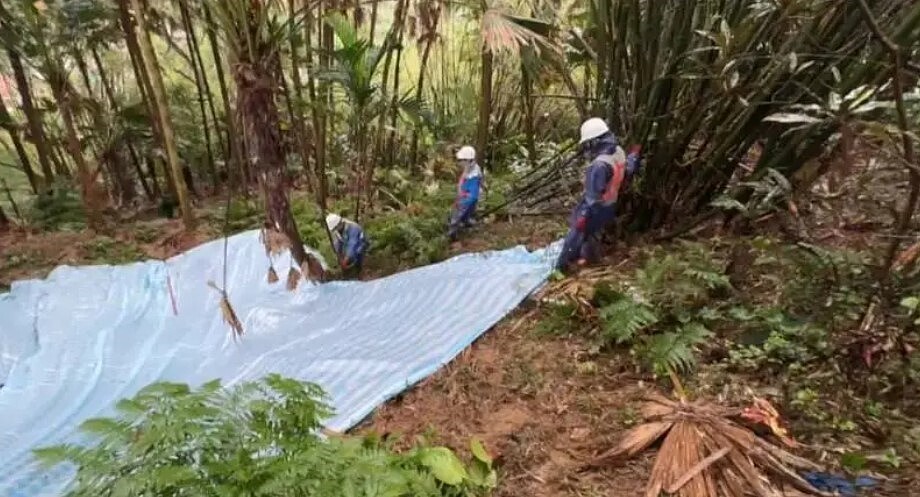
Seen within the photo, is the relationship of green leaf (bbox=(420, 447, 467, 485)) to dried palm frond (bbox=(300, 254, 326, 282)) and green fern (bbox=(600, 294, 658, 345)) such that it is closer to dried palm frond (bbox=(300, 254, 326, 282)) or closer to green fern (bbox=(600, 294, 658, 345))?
green fern (bbox=(600, 294, 658, 345))

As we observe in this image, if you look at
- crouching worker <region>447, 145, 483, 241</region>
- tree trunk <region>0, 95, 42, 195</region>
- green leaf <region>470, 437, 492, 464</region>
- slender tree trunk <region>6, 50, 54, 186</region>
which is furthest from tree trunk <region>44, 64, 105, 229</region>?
green leaf <region>470, 437, 492, 464</region>

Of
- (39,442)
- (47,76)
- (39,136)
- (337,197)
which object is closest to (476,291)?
(39,442)

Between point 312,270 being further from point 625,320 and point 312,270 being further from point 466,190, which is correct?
point 625,320

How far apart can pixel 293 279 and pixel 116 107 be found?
4.25 meters

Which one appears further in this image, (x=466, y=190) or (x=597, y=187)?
(x=466, y=190)

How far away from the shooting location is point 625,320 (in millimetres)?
3363

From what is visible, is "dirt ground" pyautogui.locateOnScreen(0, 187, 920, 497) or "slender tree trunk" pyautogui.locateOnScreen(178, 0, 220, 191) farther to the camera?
"slender tree trunk" pyautogui.locateOnScreen(178, 0, 220, 191)

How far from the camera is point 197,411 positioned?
202 cm

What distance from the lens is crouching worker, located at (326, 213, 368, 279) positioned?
207 inches

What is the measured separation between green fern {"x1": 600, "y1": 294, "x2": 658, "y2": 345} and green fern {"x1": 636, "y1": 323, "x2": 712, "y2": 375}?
8cm

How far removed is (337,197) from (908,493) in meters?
6.19

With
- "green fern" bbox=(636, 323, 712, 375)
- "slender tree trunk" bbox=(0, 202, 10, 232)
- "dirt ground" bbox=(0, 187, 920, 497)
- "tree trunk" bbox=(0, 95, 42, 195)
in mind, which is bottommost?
"slender tree trunk" bbox=(0, 202, 10, 232)

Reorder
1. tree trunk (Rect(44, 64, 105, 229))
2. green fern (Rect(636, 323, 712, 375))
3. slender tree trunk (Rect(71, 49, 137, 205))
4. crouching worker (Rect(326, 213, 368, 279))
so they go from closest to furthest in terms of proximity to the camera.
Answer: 1. green fern (Rect(636, 323, 712, 375))
2. crouching worker (Rect(326, 213, 368, 279))
3. tree trunk (Rect(44, 64, 105, 229))
4. slender tree trunk (Rect(71, 49, 137, 205))

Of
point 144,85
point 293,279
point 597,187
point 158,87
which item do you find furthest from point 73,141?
point 597,187
